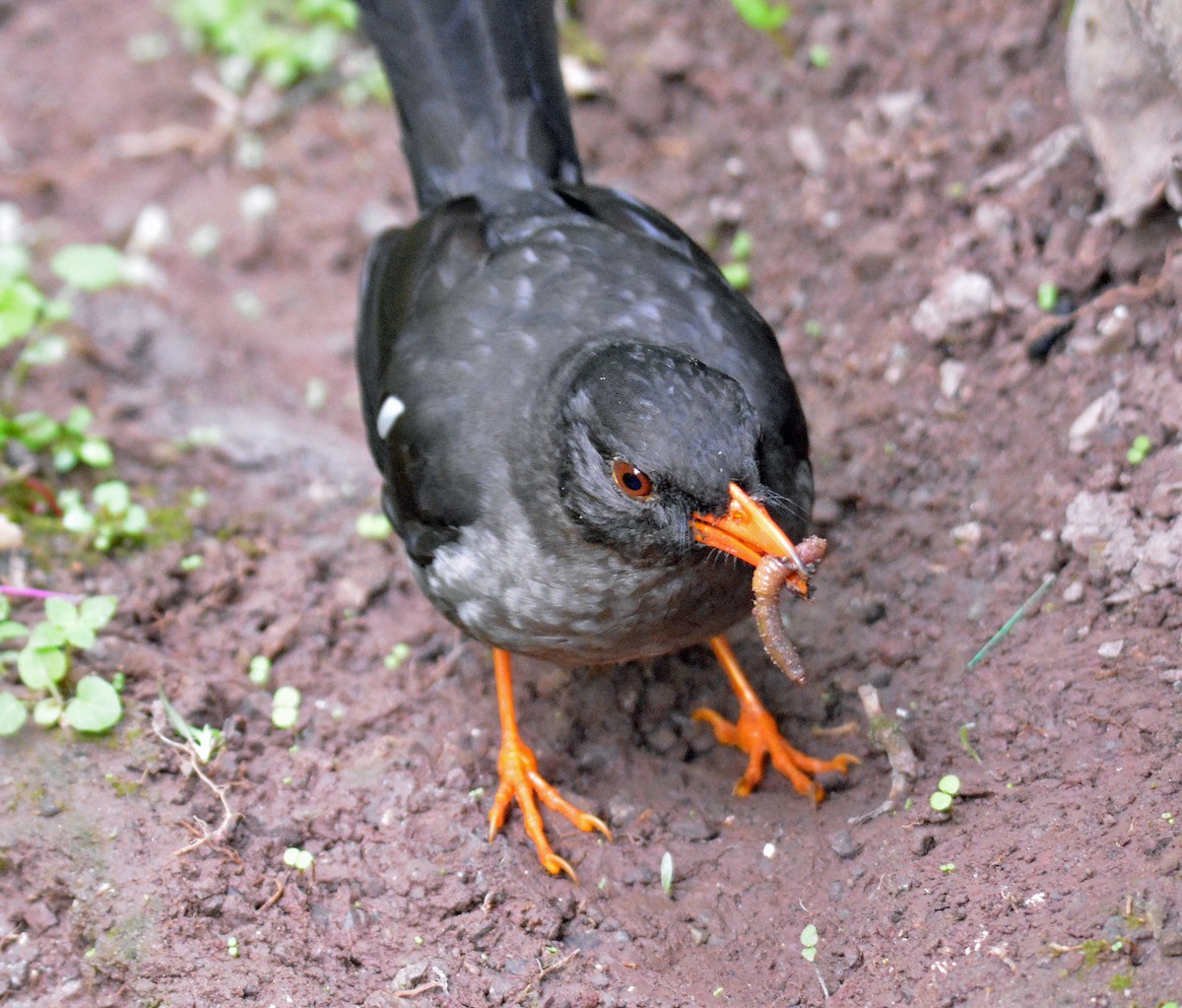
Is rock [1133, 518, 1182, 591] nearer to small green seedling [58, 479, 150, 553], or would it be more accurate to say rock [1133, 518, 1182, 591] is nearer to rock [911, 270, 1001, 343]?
rock [911, 270, 1001, 343]

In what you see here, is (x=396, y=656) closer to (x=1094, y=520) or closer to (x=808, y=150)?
(x=1094, y=520)

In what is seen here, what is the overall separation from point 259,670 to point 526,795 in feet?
3.92

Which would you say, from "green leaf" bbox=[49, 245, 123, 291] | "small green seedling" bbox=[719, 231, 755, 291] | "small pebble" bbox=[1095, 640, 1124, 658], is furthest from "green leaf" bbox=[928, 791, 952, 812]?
"green leaf" bbox=[49, 245, 123, 291]

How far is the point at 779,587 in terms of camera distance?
3.54 metres

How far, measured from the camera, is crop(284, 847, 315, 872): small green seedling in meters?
4.09

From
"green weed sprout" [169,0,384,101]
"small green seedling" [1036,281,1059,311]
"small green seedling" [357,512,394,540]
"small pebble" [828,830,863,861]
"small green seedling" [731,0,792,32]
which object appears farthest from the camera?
"green weed sprout" [169,0,384,101]

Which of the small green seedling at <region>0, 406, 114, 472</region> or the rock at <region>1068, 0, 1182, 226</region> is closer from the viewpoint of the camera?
the rock at <region>1068, 0, 1182, 226</region>

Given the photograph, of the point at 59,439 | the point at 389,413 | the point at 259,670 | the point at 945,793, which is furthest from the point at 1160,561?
the point at 59,439

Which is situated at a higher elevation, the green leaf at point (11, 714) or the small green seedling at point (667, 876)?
the green leaf at point (11, 714)

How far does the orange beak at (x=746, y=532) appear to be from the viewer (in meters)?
3.47

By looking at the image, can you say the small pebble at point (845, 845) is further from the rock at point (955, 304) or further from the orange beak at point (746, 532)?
the rock at point (955, 304)

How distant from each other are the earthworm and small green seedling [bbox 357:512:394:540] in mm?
2320

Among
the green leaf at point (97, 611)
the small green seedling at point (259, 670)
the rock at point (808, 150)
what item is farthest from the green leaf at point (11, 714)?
the rock at point (808, 150)

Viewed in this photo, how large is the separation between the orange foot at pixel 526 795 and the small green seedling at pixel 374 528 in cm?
99
